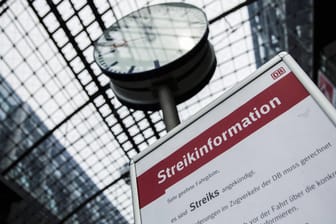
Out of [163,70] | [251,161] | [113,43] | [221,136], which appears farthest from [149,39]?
[251,161]

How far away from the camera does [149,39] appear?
434 cm

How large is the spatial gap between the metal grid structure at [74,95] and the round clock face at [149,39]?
867cm

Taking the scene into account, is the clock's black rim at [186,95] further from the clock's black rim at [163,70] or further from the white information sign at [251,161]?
the white information sign at [251,161]

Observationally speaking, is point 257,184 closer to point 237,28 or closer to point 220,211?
point 220,211

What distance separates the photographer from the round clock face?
3.96m

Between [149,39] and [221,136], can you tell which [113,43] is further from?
[221,136]

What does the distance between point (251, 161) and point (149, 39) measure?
306 cm

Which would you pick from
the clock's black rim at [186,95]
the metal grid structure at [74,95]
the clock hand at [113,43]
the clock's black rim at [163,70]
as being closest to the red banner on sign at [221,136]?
the clock's black rim at [163,70]

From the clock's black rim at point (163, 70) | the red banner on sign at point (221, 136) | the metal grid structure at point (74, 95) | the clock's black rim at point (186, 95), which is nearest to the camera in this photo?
the red banner on sign at point (221, 136)

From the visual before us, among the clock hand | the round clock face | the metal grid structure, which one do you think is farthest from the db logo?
the metal grid structure

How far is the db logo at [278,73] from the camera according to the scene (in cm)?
165

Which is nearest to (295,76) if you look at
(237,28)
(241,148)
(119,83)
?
(241,148)

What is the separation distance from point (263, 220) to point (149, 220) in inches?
21.2

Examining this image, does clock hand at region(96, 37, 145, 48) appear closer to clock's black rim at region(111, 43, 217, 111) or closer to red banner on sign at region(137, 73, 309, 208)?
clock's black rim at region(111, 43, 217, 111)
